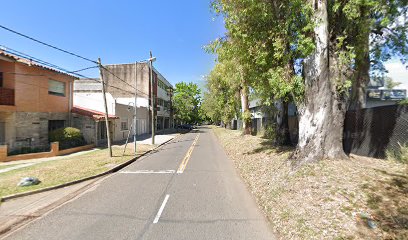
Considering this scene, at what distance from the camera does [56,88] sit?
1803 cm

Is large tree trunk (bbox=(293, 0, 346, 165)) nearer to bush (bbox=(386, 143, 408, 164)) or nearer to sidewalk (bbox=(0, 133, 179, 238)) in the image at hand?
bush (bbox=(386, 143, 408, 164))

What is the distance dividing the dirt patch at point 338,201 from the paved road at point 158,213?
Answer: 567 mm

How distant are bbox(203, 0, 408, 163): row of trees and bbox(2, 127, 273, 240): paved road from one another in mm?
3239

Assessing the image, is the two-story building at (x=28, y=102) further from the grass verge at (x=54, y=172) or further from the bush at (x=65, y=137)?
the grass verge at (x=54, y=172)

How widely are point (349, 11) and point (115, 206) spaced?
886cm

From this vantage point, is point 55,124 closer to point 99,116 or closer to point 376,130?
point 99,116

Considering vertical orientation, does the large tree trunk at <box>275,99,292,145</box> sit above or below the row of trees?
below

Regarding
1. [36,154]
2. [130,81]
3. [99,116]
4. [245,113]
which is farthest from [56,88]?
[130,81]

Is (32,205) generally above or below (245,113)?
below

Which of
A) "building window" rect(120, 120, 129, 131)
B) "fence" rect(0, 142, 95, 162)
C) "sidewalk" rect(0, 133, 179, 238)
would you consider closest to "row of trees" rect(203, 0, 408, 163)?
"sidewalk" rect(0, 133, 179, 238)

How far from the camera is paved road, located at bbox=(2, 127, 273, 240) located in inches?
178

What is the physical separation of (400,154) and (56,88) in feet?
69.6

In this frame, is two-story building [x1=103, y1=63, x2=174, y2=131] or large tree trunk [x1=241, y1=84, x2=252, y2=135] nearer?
large tree trunk [x1=241, y1=84, x2=252, y2=135]

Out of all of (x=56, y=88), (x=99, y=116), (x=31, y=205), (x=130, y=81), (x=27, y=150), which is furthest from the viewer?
(x=130, y=81)
